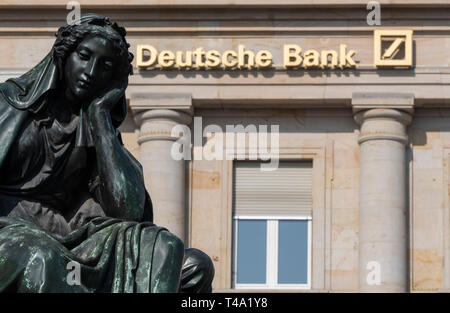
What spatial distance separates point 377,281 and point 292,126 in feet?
10.6

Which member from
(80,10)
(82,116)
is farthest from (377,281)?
(82,116)

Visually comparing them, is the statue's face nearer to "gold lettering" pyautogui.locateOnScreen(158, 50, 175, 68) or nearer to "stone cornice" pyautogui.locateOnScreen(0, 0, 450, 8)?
"stone cornice" pyautogui.locateOnScreen(0, 0, 450, 8)

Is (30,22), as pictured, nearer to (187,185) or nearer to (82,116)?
(187,185)

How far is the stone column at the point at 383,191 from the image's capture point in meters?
34.8

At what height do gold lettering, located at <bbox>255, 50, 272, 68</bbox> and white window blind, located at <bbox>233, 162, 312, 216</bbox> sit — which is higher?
gold lettering, located at <bbox>255, 50, 272, 68</bbox>

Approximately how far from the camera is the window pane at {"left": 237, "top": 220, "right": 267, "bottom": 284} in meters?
36.3

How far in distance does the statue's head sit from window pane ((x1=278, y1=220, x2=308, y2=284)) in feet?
87.3

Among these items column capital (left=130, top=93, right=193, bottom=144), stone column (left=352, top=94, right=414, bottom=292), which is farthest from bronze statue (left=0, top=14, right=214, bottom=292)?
column capital (left=130, top=93, right=193, bottom=144)

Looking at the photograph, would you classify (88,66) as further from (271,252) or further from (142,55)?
(271,252)

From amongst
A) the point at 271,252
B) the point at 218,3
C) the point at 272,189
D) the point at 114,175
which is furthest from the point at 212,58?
the point at 114,175

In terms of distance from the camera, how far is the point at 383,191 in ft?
116

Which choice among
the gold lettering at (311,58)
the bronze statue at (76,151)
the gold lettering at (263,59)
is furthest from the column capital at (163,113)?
the bronze statue at (76,151)

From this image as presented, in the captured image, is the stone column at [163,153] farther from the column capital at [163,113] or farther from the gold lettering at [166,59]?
the gold lettering at [166,59]

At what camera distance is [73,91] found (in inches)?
376
